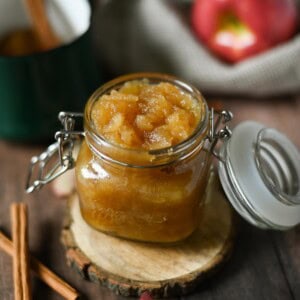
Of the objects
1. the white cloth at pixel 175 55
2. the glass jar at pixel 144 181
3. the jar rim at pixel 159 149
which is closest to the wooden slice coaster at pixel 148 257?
the glass jar at pixel 144 181

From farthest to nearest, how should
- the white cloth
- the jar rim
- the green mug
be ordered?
the white cloth, the green mug, the jar rim

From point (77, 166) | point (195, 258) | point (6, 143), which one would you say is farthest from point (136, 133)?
point (6, 143)

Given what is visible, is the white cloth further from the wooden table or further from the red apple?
the wooden table

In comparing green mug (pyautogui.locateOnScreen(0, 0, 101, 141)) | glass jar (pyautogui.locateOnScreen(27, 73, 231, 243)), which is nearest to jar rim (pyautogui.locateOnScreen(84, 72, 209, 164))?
glass jar (pyautogui.locateOnScreen(27, 73, 231, 243))

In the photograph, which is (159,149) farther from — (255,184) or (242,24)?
(242,24)

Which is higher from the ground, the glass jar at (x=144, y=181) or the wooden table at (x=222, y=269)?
the glass jar at (x=144, y=181)

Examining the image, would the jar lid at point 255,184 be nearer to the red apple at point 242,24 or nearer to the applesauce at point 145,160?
the applesauce at point 145,160

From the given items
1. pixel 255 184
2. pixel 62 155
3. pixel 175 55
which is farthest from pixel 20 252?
pixel 175 55
